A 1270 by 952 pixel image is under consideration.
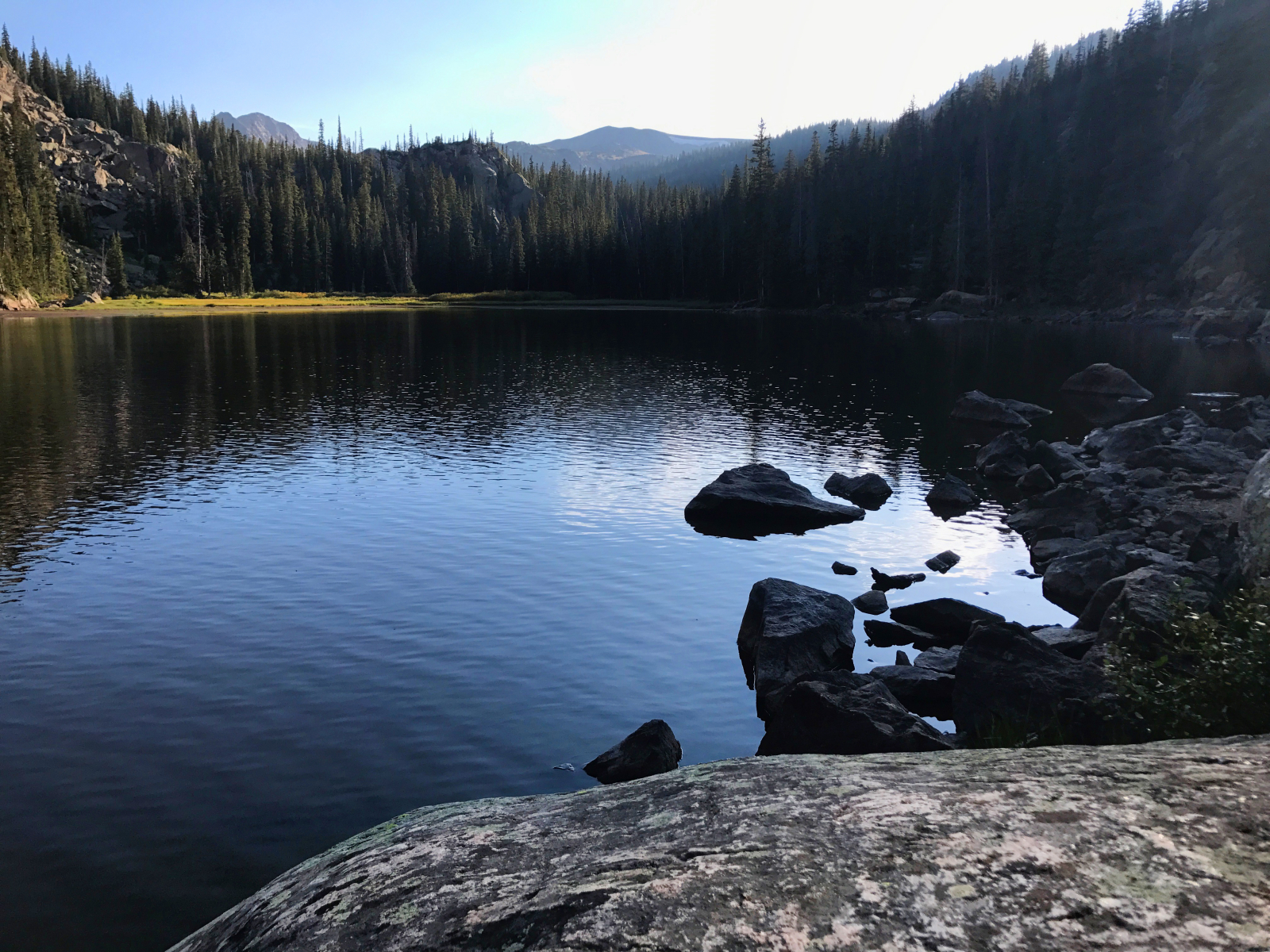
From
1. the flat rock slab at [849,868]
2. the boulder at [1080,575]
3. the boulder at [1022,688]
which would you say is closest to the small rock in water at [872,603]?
the boulder at [1080,575]

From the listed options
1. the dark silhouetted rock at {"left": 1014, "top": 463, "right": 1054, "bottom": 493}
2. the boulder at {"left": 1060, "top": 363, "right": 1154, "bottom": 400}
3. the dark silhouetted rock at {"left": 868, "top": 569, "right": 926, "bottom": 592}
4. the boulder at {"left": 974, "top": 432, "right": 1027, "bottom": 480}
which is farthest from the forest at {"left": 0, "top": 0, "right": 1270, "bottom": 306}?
the dark silhouetted rock at {"left": 868, "top": 569, "right": 926, "bottom": 592}

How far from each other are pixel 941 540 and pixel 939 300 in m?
117

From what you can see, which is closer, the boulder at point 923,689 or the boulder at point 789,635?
the boulder at point 923,689

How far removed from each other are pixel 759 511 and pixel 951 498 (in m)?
7.80

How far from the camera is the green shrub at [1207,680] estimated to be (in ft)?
27.0

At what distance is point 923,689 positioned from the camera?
15.9 m

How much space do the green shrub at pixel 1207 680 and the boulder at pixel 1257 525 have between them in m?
2.93

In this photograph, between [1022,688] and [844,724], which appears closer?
[844,724]

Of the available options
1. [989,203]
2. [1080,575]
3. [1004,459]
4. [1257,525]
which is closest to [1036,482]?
[1004,459]

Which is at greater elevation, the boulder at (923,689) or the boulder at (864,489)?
the boulder at (864,489)

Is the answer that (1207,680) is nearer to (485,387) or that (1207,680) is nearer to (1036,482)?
(1036,482)

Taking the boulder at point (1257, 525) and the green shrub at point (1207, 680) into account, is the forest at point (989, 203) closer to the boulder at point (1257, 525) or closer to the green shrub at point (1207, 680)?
the boulder at point (1257, 525)

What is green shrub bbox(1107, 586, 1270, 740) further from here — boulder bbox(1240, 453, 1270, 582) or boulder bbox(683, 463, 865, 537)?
boulder bbox(683, 463, 865, 537)

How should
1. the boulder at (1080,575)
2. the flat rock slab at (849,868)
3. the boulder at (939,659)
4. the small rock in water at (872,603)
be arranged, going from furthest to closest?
Answer: the boulder at (1080,575)
the small rock in water at (872,603)
the boulder at (939,659)
the flat rock slab at (849,868)
